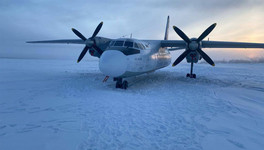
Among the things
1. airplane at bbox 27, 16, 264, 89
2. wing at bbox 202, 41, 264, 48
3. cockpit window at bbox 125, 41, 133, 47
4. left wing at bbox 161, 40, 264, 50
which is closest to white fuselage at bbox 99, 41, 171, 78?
airplane at bbox 27, 16, 264, 89

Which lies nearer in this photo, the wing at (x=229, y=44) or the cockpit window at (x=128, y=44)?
the cockpit window at (x=128, y=44)

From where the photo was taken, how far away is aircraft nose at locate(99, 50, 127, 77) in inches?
329

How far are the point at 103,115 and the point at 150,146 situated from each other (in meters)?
2.20

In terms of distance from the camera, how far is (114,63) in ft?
27.4

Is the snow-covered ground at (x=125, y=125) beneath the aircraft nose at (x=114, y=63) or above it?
beneath

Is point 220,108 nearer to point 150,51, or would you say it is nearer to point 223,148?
point 223,148

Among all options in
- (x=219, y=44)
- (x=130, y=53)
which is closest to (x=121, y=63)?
(x=130, y=53)

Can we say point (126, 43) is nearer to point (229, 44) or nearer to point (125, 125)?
point (125, 125)

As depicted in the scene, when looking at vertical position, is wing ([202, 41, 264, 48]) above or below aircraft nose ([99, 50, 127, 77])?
above

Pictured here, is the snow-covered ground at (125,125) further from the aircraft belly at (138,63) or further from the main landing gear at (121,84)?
the aircraft belly at (138,63)

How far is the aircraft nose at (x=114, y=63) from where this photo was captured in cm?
837

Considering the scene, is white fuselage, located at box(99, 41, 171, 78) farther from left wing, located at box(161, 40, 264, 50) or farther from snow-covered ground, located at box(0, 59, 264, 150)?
left wing, located at box(161, 40, 264, 50)

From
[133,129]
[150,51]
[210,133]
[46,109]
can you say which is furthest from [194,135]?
[150,51]

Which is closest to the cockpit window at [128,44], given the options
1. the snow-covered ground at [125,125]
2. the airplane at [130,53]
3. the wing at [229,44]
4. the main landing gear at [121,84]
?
the airplane at [130,53]
